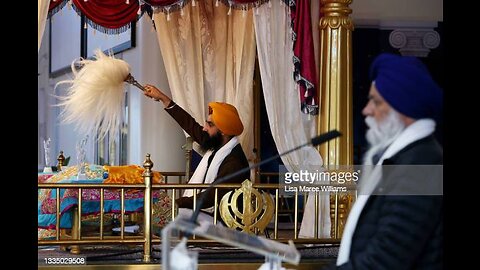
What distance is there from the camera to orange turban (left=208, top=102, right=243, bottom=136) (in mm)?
6293

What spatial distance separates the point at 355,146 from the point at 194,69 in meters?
1.67

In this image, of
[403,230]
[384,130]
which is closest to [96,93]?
[384,130]

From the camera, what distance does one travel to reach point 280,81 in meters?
6.34

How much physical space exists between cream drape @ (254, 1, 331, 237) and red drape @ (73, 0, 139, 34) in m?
0.85

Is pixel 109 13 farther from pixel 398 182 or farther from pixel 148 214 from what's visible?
pixel 398 182

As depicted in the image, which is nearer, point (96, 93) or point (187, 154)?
point (96, 93)

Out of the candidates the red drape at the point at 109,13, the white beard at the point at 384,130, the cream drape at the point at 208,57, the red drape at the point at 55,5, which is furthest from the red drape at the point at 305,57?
the white beard at the point at 384,130

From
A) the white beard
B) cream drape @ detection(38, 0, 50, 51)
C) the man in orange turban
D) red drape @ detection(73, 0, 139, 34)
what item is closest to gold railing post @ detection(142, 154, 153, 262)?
the man in orange turban

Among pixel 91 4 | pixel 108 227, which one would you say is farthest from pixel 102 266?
pixel 91 4

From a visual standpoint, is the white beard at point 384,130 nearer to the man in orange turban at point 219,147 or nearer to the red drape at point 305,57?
the man in orange turban at point 219,147

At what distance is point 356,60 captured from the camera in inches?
245

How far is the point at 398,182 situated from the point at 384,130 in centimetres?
19

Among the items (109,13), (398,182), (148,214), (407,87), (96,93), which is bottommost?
(148,214)

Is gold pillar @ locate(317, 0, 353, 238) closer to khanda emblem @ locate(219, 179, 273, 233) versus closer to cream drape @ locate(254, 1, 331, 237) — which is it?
cream drape @ locate(254, 1, 331, 237)
